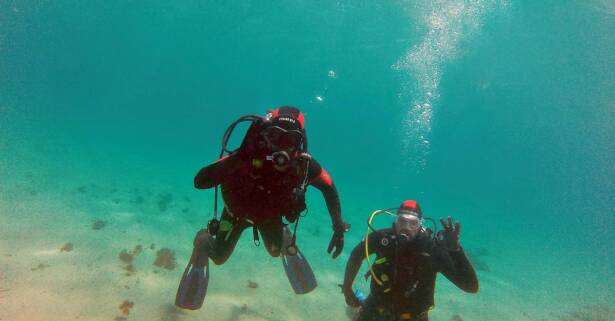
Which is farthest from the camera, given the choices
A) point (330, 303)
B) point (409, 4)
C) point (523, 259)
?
point (409, 4)

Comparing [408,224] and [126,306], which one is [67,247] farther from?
[408,224]

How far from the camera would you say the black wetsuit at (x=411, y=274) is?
4.68 m

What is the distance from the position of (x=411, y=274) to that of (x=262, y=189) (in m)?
2.58

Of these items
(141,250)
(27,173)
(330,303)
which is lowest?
(330,303)

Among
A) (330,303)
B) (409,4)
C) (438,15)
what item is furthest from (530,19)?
(330,303)

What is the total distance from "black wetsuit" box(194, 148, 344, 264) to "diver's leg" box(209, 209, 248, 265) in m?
0.02

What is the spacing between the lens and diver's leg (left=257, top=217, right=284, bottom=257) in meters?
4.86

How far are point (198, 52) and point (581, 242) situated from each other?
95428 millimetres

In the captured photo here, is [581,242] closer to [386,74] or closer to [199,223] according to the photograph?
[386,74]

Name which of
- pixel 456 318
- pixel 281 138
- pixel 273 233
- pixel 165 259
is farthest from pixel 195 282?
pixel 456 318

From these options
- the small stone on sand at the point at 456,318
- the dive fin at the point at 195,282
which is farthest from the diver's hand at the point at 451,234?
the small stone on sand at the point at 456,318

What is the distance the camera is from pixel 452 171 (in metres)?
113

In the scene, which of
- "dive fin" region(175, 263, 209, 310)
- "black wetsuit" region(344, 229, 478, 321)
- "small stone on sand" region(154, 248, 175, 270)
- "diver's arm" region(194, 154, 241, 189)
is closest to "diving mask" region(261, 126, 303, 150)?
"diver's arm" region(194, 154, 241, 189)

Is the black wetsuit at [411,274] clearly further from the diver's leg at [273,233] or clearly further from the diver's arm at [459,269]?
the diver's leg at [273,233]
